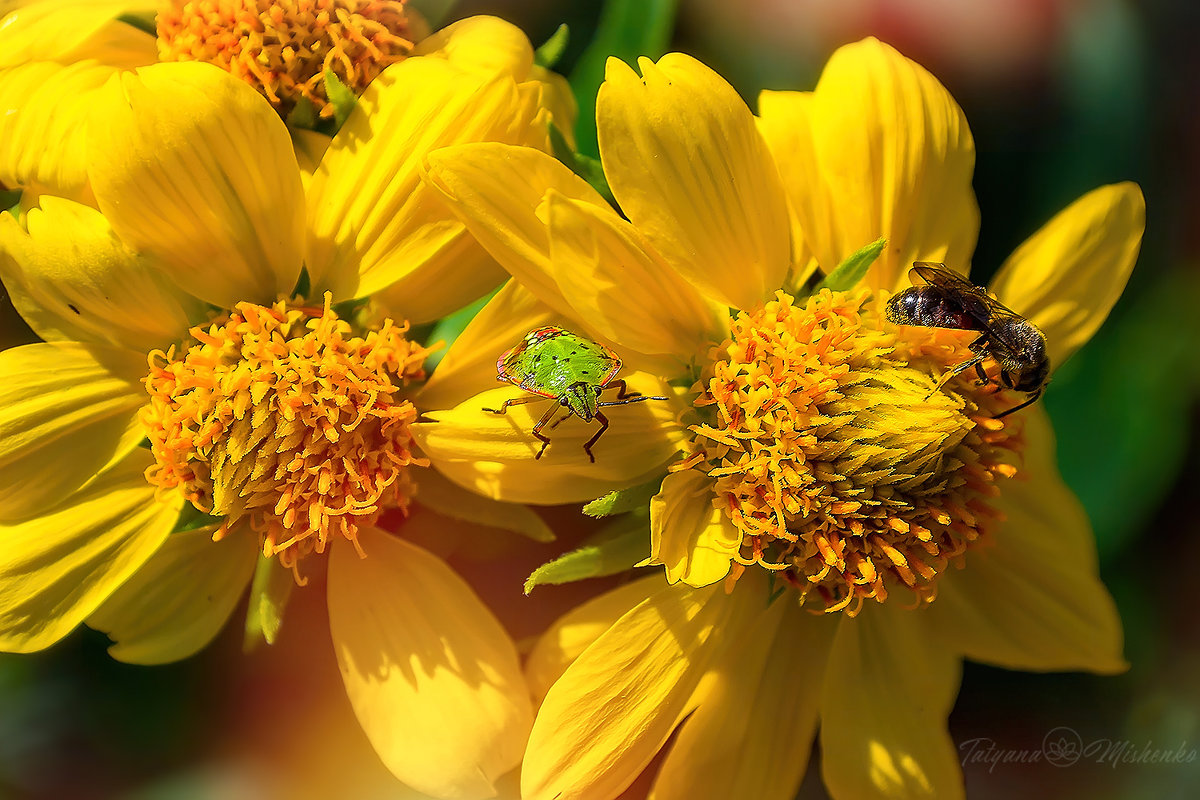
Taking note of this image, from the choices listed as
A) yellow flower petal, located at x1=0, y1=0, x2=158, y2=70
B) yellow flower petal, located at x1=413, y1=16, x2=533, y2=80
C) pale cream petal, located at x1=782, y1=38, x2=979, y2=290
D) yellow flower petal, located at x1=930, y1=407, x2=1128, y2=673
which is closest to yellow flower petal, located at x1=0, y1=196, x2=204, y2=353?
yellow flower petal, located at x1=0, y1=0, x2=158, y2=70

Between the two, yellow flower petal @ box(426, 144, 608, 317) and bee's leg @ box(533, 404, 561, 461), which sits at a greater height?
yellow flower petal @ box(426, 144, 608, 317)

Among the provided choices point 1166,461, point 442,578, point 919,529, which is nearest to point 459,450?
point 442,578

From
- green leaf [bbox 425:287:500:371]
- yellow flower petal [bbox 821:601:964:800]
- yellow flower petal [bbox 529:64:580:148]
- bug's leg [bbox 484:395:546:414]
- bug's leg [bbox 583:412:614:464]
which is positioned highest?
yellow flower petal [bbox 529:64:580:148]

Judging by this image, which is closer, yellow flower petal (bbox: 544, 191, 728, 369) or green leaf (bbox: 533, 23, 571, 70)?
yellow flower petal (bbox: 544, 191, 728, 369)

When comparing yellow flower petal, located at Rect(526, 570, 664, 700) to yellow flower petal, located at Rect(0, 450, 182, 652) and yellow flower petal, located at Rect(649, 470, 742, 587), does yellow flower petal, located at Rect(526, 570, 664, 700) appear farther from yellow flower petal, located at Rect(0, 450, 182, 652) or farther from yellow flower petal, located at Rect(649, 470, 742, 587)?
yellow flower petal, located at Rect(0, 450, 182, 652)

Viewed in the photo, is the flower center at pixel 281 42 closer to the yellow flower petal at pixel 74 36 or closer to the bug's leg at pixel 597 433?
the yellow flower petal at pixel 74 36

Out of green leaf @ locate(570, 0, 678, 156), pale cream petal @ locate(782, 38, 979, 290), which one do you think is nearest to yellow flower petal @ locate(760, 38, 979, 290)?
pale cream petal @ locate(782, 38, 979, 290)

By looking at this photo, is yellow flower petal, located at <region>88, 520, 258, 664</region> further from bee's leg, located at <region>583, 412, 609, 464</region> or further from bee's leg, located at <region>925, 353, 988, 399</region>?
bee's leg, located at <region>925, 353, 988, 399</region>
